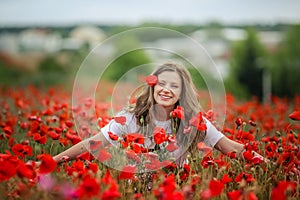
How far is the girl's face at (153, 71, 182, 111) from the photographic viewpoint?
9.49 feet

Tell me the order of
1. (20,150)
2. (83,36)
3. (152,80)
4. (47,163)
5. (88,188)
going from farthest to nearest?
(83,36)
(152,80)
(20,150)
(47,163)
(88,188)

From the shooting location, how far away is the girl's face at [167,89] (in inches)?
114

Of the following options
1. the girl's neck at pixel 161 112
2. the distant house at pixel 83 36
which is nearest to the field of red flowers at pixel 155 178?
the girl's neck at pixel 161 112

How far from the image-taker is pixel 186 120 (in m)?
2.97

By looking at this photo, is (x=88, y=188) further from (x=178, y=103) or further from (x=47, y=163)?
(x=178, y=103)

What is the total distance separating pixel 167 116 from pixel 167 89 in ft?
0.60

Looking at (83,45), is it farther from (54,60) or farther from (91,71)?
(91,71)

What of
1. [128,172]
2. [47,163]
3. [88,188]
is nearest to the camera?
[88,188]

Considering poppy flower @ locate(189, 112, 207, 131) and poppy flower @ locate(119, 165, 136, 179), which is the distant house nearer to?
poppy flower @ locate(189, 112, 207, 131)

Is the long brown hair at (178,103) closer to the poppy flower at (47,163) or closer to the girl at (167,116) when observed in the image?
the girl at (167,116)

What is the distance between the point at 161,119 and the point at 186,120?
15cm

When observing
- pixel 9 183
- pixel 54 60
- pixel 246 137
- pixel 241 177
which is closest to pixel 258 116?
pixel 246 137

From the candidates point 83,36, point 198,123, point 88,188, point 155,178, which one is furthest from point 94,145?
point 83,36

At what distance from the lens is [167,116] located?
299 cm
